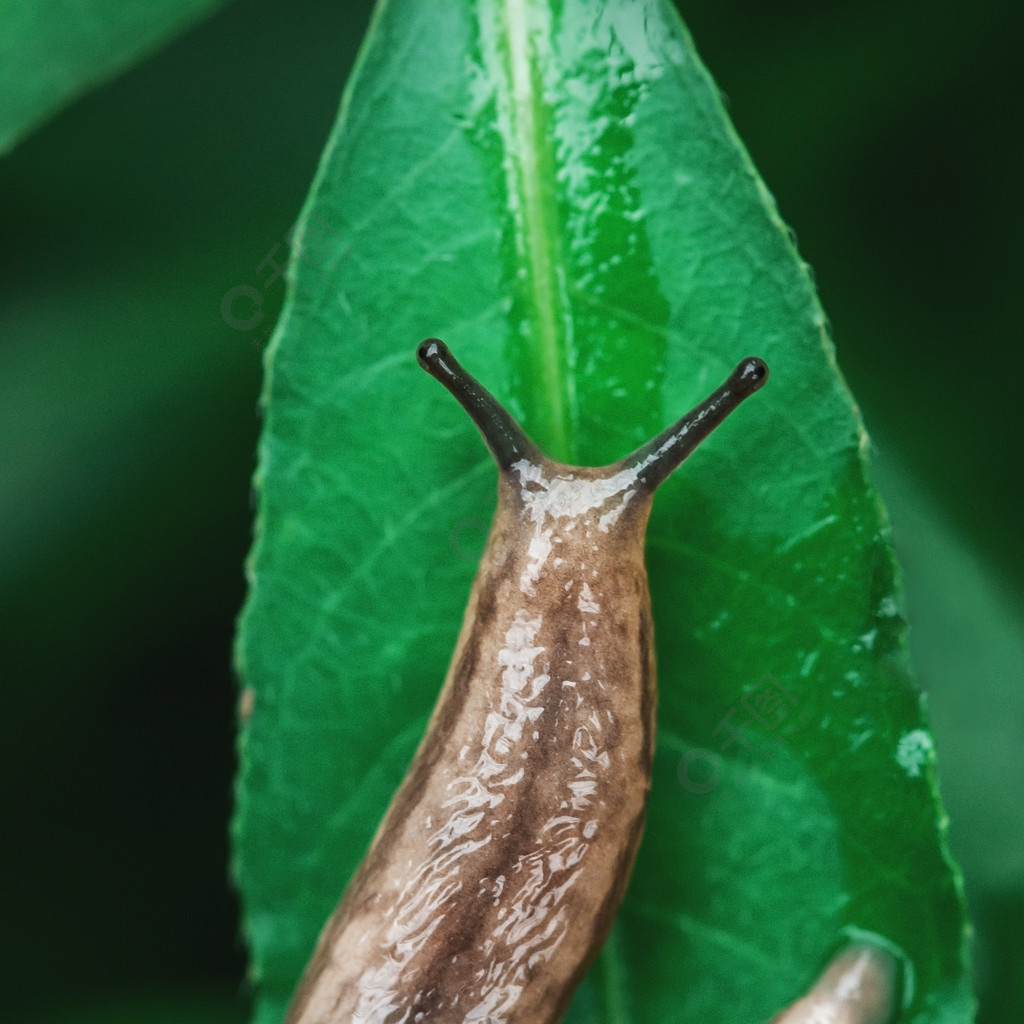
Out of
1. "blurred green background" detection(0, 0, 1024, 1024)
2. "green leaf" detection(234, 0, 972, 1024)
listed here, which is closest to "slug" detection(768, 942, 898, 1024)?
"green leaf" detection(234, 0, 972, 1024)

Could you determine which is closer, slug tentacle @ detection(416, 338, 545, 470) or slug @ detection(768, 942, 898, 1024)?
slug tentacle @ detection(416, 338, 545, 470)

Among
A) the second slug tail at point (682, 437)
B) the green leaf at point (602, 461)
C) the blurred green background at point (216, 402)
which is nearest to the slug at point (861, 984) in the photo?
the green leaf at point (602, 461)

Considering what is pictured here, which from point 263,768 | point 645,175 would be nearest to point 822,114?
→ point 645,175

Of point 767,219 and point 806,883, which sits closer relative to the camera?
point 767,219

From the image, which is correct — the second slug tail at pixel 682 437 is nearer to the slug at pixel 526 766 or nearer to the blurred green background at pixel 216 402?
the slug at pixel 526 766

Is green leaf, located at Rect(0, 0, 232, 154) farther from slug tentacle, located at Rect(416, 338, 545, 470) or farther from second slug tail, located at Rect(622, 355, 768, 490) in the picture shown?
second slug tail, located at Rect(622, 355, 768, 490)

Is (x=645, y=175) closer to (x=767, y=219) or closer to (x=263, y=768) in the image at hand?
(x=767, y=219)
